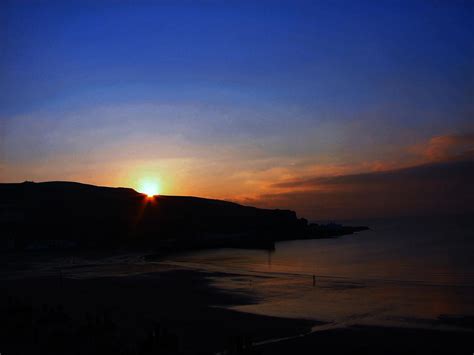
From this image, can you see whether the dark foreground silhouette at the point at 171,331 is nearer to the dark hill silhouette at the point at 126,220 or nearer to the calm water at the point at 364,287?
the calm water at the point at 364,287

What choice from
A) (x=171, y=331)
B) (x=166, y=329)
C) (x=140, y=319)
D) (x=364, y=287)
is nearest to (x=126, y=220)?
(x=364, y=287)

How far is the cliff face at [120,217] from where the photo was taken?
365 ft

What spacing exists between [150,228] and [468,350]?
4462 inches

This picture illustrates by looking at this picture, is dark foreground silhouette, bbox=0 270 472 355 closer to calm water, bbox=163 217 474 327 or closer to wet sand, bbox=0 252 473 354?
wet sand, bbox=0 252 473 354

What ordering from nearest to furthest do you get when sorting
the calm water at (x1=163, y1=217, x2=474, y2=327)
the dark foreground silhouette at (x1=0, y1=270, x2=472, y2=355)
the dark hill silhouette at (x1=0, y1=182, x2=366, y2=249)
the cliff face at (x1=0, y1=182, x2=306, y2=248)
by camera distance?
the dark foreground silhouette at (x1=0, y1=270, x2=472, y2=355), the calm water at (x1=163, y1=217, x2=474, y2=327), the dark hill silhouette at (x1=0, y1=182, x2=366, y2=249), the cliff face at (x1=0, y1=182, x2=306, y2=248)

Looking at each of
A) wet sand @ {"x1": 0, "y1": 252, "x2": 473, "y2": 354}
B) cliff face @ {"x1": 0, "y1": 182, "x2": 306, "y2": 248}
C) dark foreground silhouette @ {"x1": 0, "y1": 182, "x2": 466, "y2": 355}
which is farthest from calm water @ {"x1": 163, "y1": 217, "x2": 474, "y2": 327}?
cliff face @ {"x1": 0, "y1": 182, "x2": 306, "y2": 248}

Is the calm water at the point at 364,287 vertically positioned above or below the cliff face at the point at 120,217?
below

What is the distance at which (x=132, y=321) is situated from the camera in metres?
25.8

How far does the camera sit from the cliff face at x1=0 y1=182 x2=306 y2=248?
111312 mm

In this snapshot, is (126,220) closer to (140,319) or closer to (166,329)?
(140,319)

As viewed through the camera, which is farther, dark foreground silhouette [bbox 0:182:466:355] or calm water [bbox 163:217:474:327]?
calm water [bbox 163:217:474:327]

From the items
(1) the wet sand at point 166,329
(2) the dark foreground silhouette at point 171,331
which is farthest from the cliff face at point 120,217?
(2) the dark foreground silhouette at point 171,331

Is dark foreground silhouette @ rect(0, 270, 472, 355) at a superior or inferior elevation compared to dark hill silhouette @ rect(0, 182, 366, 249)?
inferior

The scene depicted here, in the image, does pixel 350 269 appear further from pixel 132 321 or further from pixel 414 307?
pixel 132 321
